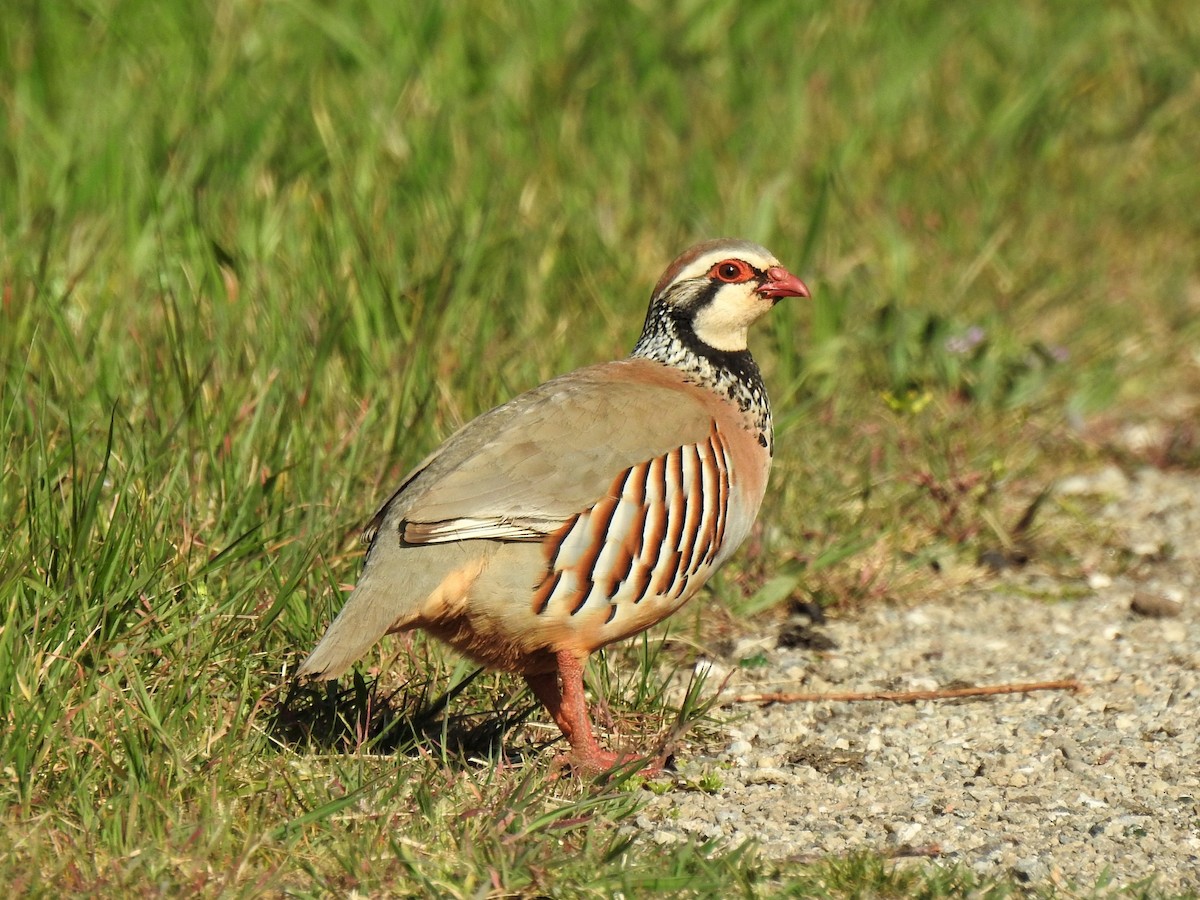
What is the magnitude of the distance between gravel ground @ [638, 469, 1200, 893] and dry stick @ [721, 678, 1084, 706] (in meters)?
0.02

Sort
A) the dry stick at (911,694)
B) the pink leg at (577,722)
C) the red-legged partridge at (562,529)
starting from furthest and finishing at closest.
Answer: the dry stick at (911,694)
the pink leg at (577,722)
the red-legged partridge at (562,529)

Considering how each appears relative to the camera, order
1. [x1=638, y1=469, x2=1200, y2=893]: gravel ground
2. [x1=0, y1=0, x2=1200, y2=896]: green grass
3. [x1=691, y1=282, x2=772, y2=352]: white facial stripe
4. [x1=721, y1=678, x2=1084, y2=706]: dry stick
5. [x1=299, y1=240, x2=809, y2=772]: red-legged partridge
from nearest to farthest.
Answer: [x1=0, y1=0, x2=1200, y2=896]: green grass → [x1=638, y1=469, x2=1200, y2=893]: gravel ground → [x1=299, y1=240, x2=809, y2=772]: red-legged partridge → [x1=721, y1=678, x2=1084, y2=706]: dry stick → [x1=691, y1=282, x2=772, y2=352]: white facial stripe

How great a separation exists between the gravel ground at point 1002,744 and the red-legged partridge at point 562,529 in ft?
1.41

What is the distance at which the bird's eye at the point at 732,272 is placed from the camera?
14.7 feet

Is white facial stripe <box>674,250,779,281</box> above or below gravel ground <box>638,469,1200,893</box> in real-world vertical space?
above

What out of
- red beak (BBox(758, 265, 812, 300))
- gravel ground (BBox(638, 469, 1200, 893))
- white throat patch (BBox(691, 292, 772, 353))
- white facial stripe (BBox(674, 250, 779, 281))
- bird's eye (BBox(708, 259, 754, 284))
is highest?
white facial stripe (BBox(674, 250, 779, 281))

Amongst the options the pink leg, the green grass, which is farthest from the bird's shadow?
the pink leg

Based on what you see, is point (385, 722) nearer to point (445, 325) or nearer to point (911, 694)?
point (911, 694)

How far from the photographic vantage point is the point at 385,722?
390 centimetres

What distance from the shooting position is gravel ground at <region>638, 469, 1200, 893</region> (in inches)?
139

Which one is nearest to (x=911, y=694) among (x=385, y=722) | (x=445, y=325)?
(x=385, y=722)

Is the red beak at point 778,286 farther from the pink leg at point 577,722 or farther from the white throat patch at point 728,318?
the pink leg at point 577,722

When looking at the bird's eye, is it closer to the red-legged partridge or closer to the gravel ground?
the red-legged partridge

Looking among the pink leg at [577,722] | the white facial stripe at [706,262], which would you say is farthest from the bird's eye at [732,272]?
the pink leg at [577,722]
